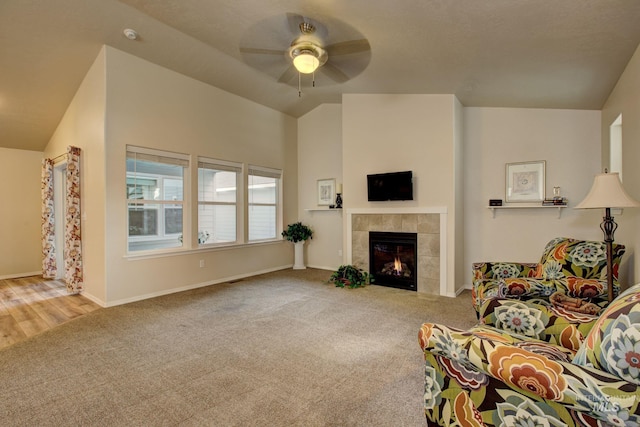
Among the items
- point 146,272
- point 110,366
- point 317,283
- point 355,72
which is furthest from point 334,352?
point 355,72

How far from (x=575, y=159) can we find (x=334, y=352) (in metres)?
4.27

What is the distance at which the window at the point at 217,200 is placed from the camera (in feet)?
16.8

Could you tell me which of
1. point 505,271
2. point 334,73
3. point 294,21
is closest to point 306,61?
point 294,21

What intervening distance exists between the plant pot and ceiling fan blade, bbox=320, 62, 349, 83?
10.9 ft

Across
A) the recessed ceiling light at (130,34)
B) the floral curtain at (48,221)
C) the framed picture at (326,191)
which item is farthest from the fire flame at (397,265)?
the floral curtain at (48,221)

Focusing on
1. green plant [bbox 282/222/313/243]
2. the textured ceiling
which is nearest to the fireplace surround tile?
green plant [bbox 282/222/313/243]

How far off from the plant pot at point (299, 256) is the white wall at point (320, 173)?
0.66 ft

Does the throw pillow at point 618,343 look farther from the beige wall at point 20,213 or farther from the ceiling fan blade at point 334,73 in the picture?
the beige wall at point 20,213

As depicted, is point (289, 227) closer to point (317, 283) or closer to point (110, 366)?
point (317, 283)

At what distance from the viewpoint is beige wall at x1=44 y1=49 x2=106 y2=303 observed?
13.1 feet

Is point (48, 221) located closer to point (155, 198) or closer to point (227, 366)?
point (155, 198)

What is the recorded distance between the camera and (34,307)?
4.01 m

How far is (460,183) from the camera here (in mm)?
4703

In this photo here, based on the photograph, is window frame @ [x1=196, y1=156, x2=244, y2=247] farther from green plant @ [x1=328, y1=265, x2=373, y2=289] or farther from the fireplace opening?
the fireplace opening
